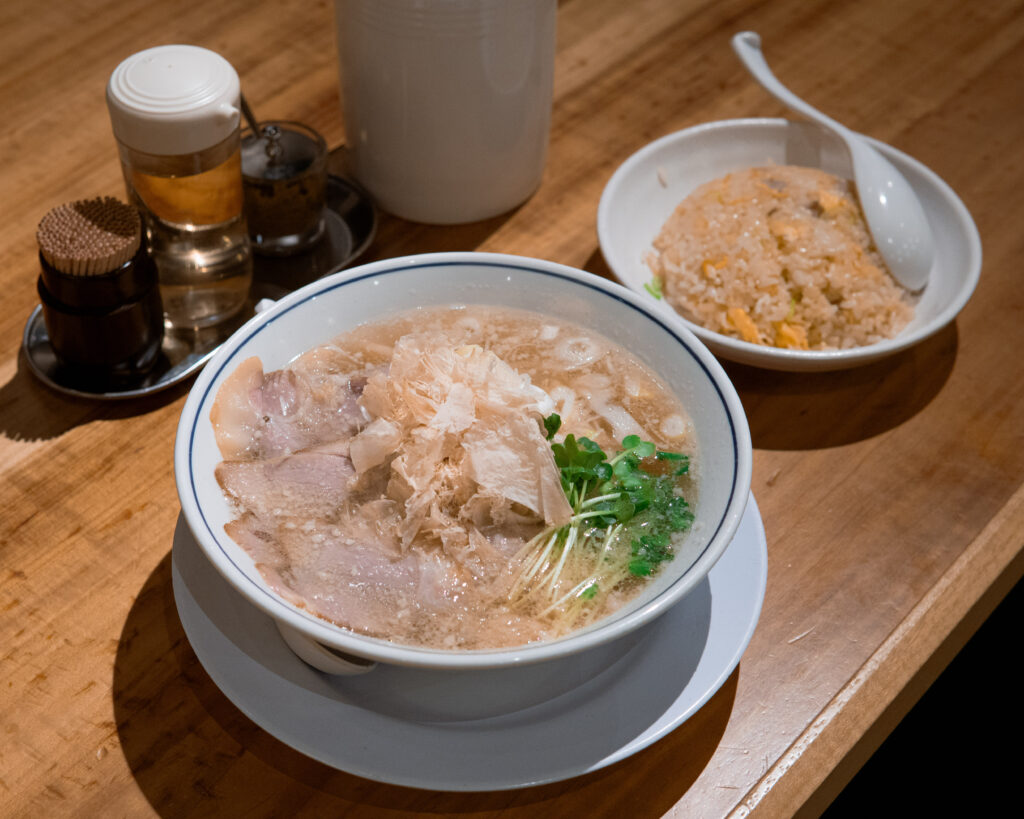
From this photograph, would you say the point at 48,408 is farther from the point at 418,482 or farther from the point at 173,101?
the point at 418,482

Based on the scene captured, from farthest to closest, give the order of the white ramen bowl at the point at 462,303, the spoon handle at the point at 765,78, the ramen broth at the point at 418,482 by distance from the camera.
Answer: the spoon handle at the point at 765,78
the ramen broth at the point at 418,482
the white ramen bowl at the point at 462,303

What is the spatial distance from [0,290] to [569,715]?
108cm

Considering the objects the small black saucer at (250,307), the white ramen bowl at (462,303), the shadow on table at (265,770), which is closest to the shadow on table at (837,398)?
the white ramen bowl at (462,303)

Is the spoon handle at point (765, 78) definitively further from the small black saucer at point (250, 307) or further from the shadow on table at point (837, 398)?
the small black saucer at point (250, 307)

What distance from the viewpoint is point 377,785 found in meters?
1.01

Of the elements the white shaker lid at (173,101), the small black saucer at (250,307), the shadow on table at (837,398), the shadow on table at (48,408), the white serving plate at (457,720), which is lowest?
the shadow on table at (837,398)

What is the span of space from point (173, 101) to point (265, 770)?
0.80m

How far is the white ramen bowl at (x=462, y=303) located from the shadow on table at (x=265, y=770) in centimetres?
13

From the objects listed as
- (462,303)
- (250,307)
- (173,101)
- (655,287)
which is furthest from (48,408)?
(655,287)

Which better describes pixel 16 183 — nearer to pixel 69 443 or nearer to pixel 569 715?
pixel 69 443

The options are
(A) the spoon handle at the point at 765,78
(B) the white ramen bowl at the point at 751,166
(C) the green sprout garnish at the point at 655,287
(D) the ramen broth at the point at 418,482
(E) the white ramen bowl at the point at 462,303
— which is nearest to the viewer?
(E) the white ramen bowl at the point at 462,303

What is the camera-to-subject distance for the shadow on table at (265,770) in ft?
3.27

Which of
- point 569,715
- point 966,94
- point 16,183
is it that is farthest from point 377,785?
point 966,94

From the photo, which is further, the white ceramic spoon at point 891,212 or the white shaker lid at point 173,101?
the white ceramic spoon at point 891,212
